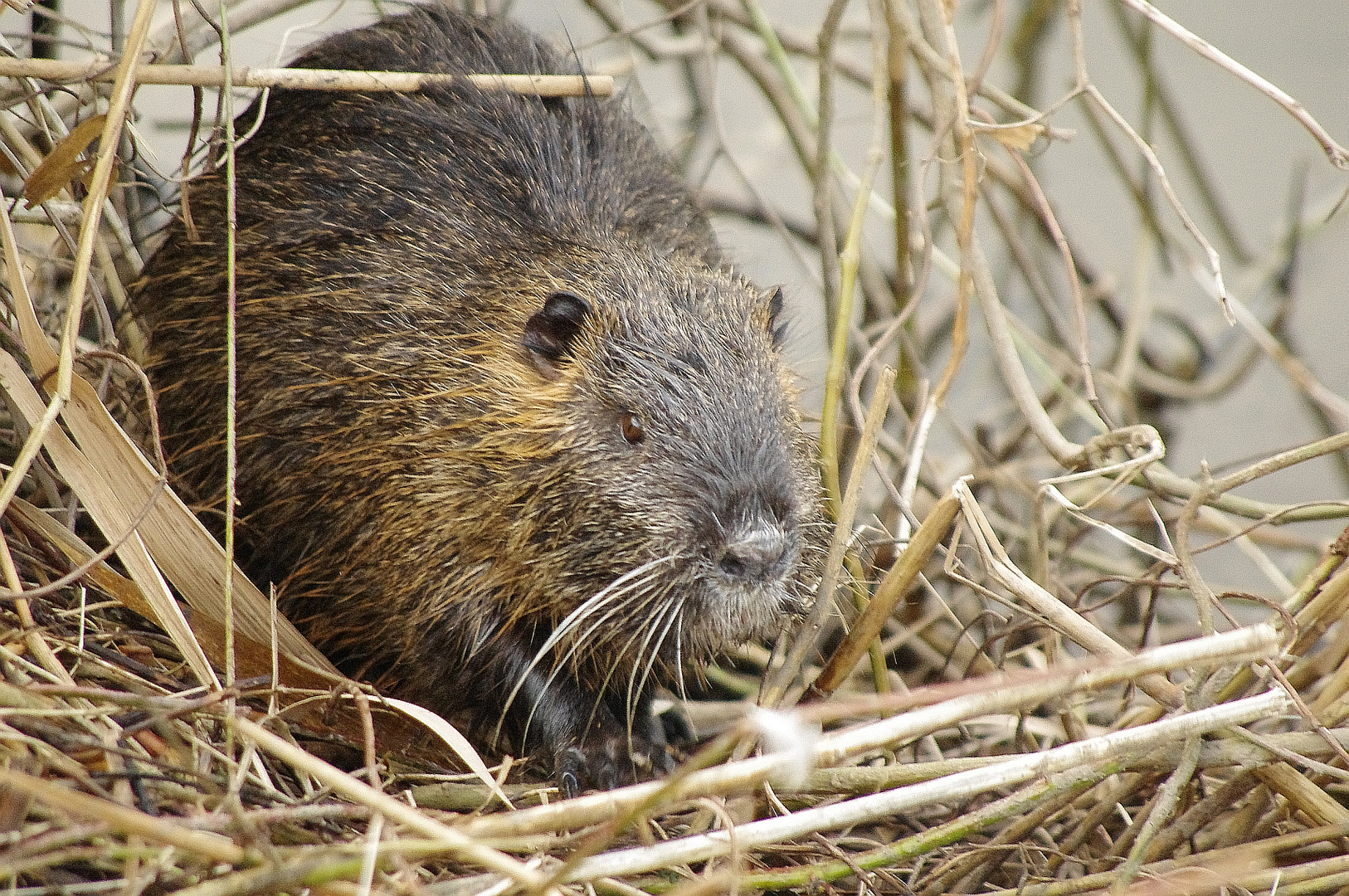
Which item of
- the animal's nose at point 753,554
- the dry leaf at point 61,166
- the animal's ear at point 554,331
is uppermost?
the dry leaf at point 61,166

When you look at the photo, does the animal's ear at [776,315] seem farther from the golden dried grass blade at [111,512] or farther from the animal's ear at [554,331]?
the golden dried grass blade at [111,512]

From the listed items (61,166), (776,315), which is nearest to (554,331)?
(776,315)

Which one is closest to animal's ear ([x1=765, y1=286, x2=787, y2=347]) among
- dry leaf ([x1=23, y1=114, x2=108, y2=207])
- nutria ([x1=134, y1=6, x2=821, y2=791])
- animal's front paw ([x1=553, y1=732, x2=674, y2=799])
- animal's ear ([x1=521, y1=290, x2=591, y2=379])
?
nutria ([x1=134, y1=6, x2=821, y2=791])

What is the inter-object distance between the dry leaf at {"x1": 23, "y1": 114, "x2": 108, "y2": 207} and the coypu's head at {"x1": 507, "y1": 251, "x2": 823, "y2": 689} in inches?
37.6

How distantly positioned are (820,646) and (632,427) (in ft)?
→ 3.93

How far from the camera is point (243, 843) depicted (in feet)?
6.35

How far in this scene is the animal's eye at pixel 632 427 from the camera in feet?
9.19

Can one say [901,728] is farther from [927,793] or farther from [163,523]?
[163,523]

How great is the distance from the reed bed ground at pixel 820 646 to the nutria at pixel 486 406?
169 millimetres

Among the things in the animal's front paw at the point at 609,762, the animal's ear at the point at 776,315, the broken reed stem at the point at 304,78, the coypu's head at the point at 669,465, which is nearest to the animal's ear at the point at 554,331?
the coypu's head at the point at 669,465

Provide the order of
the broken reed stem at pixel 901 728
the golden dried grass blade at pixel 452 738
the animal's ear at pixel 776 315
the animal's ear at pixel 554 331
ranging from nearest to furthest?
the broken reed stem at pixel 901 728
the golden dried grass blade at pixel 452 738
the animal's ear at pixel 554 331
the animal's ear at pixel 776 315

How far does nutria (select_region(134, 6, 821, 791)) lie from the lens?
9.04 feet

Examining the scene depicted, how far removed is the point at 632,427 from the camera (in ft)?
9.24

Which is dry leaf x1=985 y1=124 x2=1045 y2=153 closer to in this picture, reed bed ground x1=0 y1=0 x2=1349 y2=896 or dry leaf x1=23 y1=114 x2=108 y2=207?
reed bed ground x1=0 y1=0 x2=1349 y2=896
